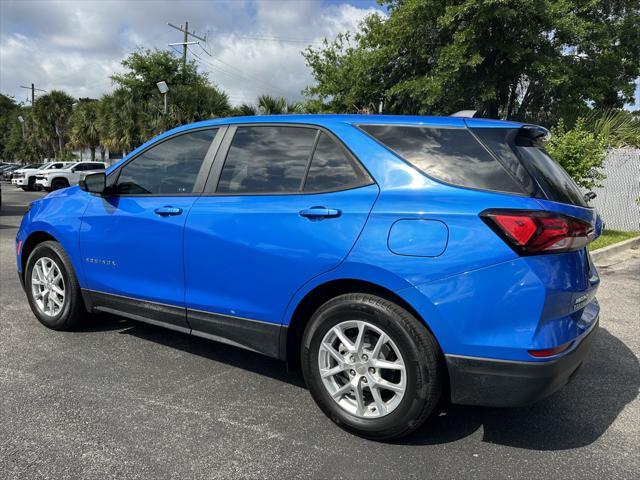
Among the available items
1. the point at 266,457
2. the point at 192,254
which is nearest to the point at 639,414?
the point at 266,457

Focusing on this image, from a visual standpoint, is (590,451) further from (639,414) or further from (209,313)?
(209,313)

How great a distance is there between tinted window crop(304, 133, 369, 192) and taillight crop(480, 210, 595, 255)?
727mm

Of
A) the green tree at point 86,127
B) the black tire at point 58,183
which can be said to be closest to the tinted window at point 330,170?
the black tire at point 58,183

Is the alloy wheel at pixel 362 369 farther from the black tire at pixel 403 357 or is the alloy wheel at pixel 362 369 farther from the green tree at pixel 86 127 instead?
the green tree at pixel 86 127

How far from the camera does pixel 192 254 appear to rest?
321cm

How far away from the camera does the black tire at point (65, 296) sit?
4.10m

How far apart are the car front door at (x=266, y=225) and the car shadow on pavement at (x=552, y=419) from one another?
1065mm

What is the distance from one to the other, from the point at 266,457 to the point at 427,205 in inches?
57.3

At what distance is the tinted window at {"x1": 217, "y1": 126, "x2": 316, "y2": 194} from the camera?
9.86 feet

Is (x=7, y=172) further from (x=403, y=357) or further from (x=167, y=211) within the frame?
(x=403, y=357)

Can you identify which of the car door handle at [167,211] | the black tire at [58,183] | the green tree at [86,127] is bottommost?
the black tire at [58,183]

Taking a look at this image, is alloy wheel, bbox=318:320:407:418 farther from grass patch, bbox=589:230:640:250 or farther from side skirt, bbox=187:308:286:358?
grass patch, bbox=589:230:640:250

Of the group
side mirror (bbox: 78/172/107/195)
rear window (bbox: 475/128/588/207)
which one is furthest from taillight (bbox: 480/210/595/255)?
side mirror (bbox: 78/172/107/195)

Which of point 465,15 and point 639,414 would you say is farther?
point 465,15
